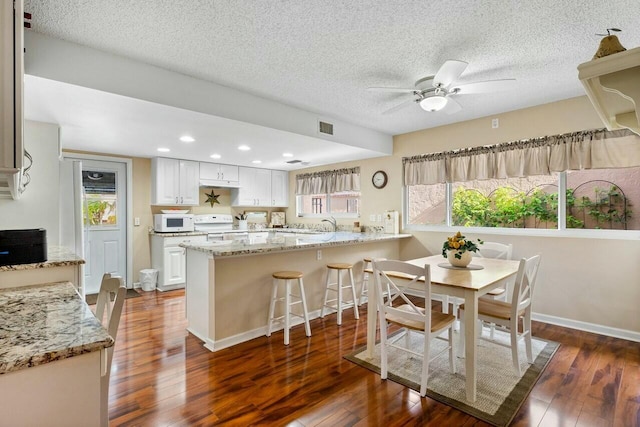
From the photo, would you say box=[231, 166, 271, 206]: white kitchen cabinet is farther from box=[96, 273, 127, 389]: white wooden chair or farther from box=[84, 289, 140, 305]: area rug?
box=[96, 273, 127, 389]: white wooden chair

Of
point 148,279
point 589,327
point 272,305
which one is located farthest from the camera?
point 148,279

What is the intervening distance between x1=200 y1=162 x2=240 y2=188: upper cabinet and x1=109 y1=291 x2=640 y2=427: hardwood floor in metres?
Answer: 3.05

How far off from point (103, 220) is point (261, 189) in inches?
106

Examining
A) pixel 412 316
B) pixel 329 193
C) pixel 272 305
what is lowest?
pixel 272 305

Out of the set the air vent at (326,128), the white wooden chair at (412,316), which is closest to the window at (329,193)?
the air vent at (326,128)

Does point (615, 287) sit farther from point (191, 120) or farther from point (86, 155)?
point (86, 155)

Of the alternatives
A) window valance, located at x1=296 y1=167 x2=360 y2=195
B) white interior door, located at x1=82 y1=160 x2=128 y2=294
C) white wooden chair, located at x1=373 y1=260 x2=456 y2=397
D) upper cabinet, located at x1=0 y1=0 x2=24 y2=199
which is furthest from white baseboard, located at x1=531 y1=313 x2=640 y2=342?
white interior door, located at x1=82 y1=160 x2=128 y2=294

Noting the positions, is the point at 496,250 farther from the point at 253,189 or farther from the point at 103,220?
the point at 103,220

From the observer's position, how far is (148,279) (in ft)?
16.3

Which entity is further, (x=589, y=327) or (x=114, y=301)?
(x=589, y=327)

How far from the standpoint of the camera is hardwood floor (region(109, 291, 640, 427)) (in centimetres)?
196

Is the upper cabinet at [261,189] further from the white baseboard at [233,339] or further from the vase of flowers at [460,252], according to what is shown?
the vase of flowers at [460,252]

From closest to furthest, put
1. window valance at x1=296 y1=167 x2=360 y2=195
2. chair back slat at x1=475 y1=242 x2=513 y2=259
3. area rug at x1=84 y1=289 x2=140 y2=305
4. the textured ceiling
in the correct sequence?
the textured ceiling → chair back slat at x1=475 y1=242 x2=513 y2=259 → area rug at x1=84 y1=289 x2=140 y2=305 → window valance at x1=296 y1=167 x2=360 y2=195

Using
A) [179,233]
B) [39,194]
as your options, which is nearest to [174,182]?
[179,233]
